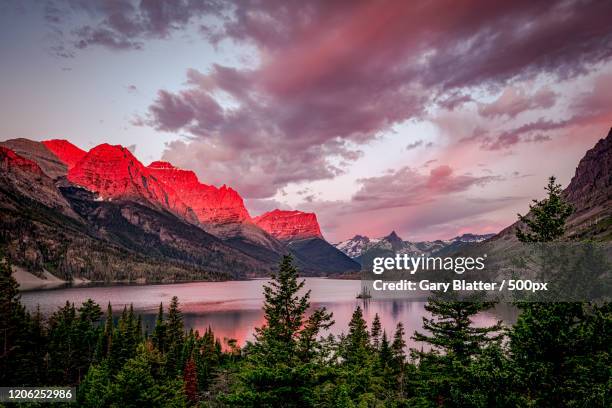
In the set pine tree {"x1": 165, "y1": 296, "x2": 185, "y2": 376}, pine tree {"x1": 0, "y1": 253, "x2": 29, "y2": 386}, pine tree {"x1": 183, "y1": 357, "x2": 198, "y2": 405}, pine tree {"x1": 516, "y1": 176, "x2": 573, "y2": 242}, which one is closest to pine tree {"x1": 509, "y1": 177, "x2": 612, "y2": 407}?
pine tree {"x1": 516, "y1": 176, "x2": 573, "y2": 242}

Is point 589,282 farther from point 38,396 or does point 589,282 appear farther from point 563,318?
point 38,396

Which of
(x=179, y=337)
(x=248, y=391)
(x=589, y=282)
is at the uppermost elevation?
(x=589, y=282)

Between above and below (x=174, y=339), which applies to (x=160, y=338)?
below

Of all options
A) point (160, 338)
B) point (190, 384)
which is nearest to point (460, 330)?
point (190, 384)

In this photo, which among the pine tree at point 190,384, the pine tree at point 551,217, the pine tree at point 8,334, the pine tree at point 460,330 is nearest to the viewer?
the pine tree at point 551,217

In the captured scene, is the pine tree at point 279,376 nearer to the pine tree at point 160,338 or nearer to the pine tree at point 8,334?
the pine tree at point 8,334

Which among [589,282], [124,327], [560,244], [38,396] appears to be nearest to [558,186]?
[560,244]

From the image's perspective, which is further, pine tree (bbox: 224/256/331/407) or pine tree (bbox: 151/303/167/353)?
pine tree (bbox: 151/303/167/353)

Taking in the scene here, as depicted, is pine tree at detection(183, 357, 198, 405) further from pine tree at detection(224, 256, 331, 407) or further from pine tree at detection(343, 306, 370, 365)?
pine tree at detection(224, 256, 331, 407)

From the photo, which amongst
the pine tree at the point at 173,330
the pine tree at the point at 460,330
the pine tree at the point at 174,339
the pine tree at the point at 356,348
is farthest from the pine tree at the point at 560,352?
the pine tree at the point at 173,330

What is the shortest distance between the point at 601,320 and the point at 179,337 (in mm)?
75179

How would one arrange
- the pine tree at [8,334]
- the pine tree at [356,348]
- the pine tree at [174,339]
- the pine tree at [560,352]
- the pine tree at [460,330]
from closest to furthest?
the pine tree at [560,352], the pine tree at [460,330], the pine tree at [356,348], the pine tree at [8,334], the pine tree at [174,339]

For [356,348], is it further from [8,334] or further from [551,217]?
[8,334]

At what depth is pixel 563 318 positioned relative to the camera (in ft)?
47.1
